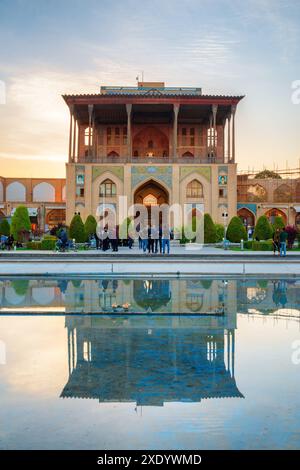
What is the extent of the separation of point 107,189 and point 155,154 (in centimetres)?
632

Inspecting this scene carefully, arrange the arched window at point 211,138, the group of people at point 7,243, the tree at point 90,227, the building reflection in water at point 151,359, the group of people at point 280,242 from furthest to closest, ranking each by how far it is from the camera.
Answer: the arched window at point 211,138 < the tree at point 90,227 < the group of people at point 7,243 < the group of people at point 280,242 < the building reflection in water at point 151,359

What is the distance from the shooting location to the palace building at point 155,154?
33125mm

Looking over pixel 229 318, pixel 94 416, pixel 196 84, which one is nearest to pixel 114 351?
pixel 94 416

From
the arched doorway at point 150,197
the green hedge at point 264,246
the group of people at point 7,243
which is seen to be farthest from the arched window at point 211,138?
the group of people at point 7,243

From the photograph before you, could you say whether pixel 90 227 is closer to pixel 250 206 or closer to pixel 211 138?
pixel 211 138

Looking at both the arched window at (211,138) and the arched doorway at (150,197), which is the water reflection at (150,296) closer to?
the arched window at (211,138)

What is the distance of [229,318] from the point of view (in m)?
6.60

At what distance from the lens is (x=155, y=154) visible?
126 ft

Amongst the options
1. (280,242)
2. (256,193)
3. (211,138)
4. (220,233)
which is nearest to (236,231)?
(220,233)

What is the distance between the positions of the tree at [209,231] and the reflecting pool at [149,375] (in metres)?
16.7

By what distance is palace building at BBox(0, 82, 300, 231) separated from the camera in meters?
33.1

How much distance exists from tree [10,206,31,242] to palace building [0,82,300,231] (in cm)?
840

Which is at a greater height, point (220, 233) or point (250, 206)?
point (250, 206)
